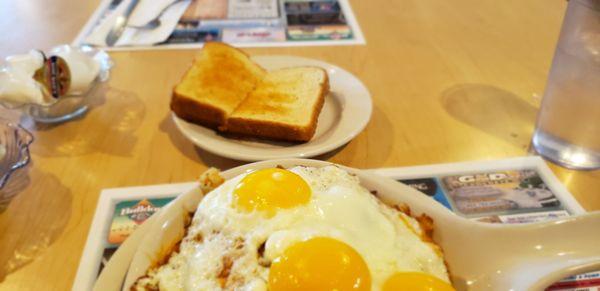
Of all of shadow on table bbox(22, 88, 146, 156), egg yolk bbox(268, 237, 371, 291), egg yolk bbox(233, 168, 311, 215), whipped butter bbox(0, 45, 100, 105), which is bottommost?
shadow on table bbox(22, 88, 146, 156)

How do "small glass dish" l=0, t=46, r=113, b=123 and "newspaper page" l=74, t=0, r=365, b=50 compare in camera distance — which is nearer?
"small glass dish" l=0, t=46, r=113, b=123

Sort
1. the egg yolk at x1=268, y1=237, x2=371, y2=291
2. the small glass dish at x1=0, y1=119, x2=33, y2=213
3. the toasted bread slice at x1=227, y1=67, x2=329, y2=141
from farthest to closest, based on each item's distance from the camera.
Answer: the toasted bread slice at x1=227, y1=67, x2=329, y2=141
the small glass dish at x1=0, y1=119, x2=33, y2=213
the egg yolk at x1=268, y1=237, x2=371, y2=291

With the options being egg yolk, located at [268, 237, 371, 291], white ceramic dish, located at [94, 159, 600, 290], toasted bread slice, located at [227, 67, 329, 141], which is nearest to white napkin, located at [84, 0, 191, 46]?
toasted bread slice, located at [227, 67, 329, 141]

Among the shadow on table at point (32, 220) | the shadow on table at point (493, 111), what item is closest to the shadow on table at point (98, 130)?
the shadow on table at point (32, 220)

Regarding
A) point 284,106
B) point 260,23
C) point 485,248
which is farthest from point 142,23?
point 485,248

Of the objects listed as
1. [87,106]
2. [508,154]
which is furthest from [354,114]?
[87,106]

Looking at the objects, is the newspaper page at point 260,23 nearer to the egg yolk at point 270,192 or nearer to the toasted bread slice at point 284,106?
the toasted bread slice at point 284,106

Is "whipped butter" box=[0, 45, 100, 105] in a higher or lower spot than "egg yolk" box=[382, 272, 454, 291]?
lower

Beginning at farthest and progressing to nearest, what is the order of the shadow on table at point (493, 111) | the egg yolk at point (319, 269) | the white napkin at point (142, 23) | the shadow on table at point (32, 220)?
the white napkin at point (142, 23) < the shadow on table at point (493, 111) < the shadow on table at point (32, 220) < the egg yolk at point (319, 269)

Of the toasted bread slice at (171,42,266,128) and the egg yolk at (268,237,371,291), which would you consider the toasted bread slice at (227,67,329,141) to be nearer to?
the toasted bread slice at (171,42,266,128)
